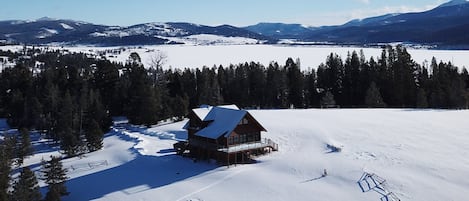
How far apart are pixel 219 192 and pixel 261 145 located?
10127mm

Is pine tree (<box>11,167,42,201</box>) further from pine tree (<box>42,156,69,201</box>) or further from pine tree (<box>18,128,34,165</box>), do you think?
pine tree (<box>18,128,34,165</box>)

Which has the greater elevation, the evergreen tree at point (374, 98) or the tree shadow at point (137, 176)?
the evergreen tree at point (374, 98)

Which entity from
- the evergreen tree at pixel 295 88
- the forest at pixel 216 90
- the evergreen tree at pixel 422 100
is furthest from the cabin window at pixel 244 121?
the evergreen tree at pixel 295 88

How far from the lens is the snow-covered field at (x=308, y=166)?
30203 millimetres

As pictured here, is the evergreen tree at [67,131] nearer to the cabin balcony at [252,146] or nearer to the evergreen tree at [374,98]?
the cabin balcony at [252,146]

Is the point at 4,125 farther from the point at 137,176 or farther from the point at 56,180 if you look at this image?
the point at 137,176

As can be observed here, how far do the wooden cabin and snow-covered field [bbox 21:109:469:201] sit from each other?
1431 mm

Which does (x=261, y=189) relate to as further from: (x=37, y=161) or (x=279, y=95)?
(x=279, y=95)

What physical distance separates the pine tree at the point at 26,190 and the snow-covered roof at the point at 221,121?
14759 millimetres

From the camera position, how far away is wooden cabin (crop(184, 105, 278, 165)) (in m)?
38.9

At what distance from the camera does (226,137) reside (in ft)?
127

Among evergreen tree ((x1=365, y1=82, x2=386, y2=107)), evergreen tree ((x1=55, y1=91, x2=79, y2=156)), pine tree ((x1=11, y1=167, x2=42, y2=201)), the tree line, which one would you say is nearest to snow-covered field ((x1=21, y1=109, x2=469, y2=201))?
evergreen tree ((x1=55, y1=91, x2=79, y2=156))

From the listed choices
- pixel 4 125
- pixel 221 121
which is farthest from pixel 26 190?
pixel 4 125

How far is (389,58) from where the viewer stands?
77438 mm
